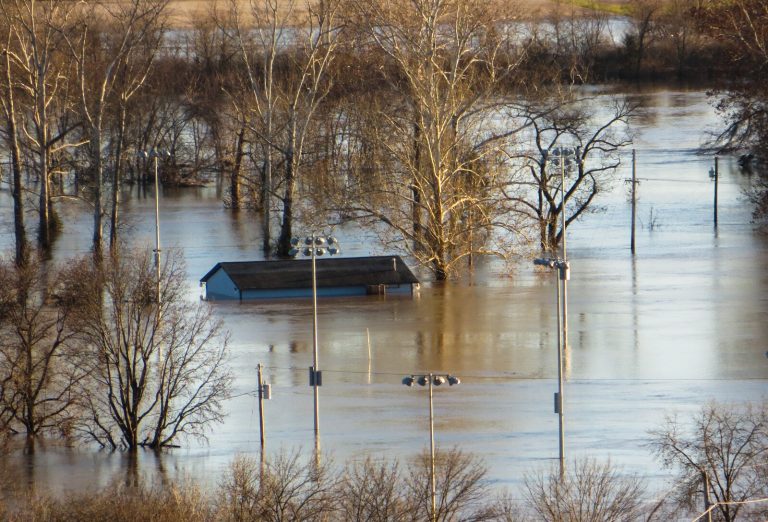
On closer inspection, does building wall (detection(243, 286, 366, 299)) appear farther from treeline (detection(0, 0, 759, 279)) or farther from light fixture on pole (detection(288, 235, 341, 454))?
light fixture on pole (detection(288, 235, 341, 454))

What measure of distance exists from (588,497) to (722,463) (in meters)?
2.68

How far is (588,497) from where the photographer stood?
1716cm

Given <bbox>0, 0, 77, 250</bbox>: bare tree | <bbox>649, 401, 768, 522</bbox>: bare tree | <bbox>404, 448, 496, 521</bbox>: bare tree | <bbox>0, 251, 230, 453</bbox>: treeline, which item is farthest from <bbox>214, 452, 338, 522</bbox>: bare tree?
<bbox>0, 0, 77, 250</bbox>: bare tree

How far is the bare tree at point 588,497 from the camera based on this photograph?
16547 millimetres

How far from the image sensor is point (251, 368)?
28.8m

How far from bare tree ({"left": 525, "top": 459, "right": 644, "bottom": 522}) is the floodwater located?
0.79 m

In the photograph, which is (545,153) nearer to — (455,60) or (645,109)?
(455,60)

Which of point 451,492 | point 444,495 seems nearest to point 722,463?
point 451,492

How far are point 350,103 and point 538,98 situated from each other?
17312 mm

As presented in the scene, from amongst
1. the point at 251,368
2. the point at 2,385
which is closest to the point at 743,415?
the point at 251,368

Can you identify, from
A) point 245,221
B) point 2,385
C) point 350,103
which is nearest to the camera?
point 2,385

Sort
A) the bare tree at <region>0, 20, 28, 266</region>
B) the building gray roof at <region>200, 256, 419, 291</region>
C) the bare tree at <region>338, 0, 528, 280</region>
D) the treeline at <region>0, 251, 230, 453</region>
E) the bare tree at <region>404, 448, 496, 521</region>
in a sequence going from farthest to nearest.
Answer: the bare tree at <region>0, 20, 28, 266</region> → the bare tree at <region>338, 0, 528, 280</region> → the building gray roof at <region>200, 256, 419, 291</region> → the treeline at <region>0, 251, 230, 453</region> → the bare tree at <region>404, 448, 496, 521</region>

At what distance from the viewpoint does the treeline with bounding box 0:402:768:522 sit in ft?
54.7

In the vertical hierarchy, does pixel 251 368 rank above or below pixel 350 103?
below
